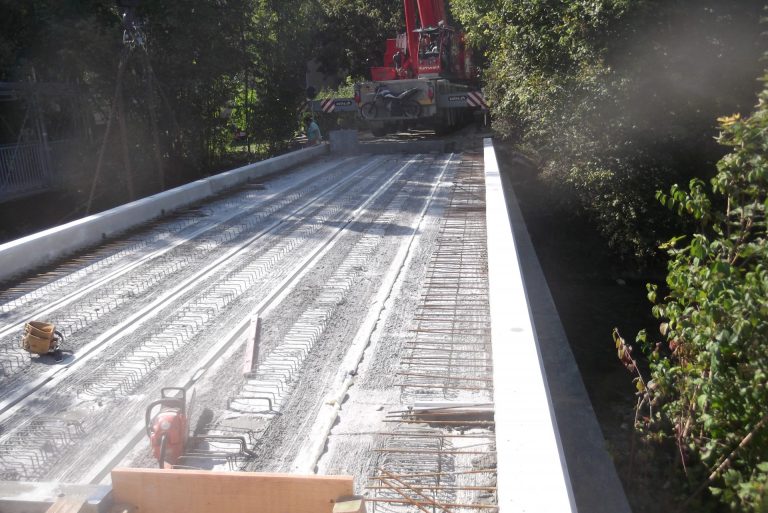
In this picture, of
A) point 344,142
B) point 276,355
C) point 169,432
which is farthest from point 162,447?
point 344,142

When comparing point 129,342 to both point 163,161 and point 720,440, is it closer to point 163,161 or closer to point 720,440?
point 720,440

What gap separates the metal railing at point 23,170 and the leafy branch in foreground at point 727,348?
569 inches

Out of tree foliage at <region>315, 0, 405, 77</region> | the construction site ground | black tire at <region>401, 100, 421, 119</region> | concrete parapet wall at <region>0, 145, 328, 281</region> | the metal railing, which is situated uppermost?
tree foliage at <region>315, 0, 405, 77</region>

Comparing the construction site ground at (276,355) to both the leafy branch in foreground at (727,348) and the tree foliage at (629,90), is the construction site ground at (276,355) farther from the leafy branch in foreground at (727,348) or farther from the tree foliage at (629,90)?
the tree foliage at (629,90)

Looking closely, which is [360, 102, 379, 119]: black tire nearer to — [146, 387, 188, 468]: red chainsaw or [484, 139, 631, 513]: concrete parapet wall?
[484, 139, 631, 513]: concrete parapet wall

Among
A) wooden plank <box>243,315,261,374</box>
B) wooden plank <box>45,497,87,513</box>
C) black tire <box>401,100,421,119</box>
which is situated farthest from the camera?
black tire <box>401,100,421,119</box>

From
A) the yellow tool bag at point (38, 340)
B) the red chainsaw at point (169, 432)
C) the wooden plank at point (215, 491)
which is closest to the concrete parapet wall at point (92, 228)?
the yellow tool bag at point (38, 340)

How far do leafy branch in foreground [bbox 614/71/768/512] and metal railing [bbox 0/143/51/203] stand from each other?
14443 mm

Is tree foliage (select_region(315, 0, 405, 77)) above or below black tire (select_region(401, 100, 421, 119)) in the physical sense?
above

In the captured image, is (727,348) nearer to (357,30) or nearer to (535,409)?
(535,409)

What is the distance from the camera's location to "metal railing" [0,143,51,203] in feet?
51.0

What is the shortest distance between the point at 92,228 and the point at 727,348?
701cm

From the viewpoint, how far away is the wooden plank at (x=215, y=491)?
3.11 meters

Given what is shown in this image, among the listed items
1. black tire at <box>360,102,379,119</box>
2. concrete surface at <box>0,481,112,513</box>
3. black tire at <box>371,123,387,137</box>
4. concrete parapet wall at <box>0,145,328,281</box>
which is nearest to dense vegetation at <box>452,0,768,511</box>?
concrete surface at <box>0,481,112,513</box>
